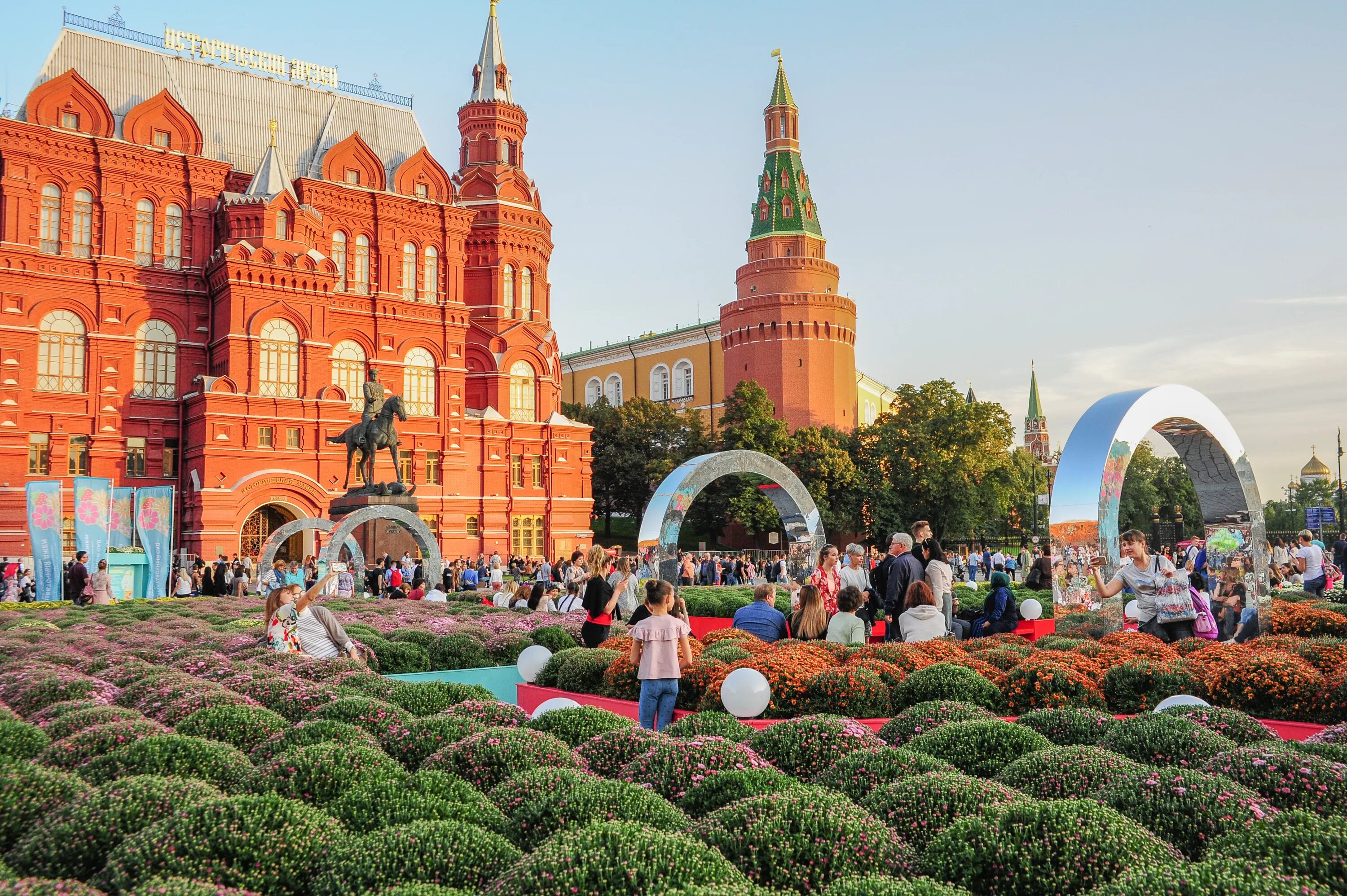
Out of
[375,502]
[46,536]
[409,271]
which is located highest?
[409,271]

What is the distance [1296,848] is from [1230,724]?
2.39 meters

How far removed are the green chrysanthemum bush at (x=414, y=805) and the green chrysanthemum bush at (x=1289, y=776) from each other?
3538mm

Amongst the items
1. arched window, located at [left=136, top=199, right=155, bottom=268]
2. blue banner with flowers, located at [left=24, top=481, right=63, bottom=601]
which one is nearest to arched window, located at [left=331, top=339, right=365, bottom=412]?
arched window, located at [left=136, top=199, right=155, bottom=268]

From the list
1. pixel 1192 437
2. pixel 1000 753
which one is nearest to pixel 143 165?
pixel 1192 437

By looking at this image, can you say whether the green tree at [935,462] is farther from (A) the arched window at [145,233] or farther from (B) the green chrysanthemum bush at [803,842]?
(B) the green chrysanthemum bush at [803,842]

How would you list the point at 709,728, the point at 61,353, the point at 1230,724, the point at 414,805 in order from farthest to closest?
the point at 61,353, the point at 709,728, the point at 1230,724, the point at 414,805

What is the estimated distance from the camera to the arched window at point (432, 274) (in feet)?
146

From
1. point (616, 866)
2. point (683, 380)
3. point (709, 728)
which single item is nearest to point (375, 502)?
point (709, 728)

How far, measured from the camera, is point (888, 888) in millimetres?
3645

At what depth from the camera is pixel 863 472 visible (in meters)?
50.7

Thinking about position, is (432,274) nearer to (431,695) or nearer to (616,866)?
(431,695)

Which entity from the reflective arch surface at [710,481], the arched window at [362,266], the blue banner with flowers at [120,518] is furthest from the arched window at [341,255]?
the reflective arch surface at [710,481]

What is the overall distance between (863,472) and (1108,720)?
1768 inches

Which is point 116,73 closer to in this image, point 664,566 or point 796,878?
point 664,566
